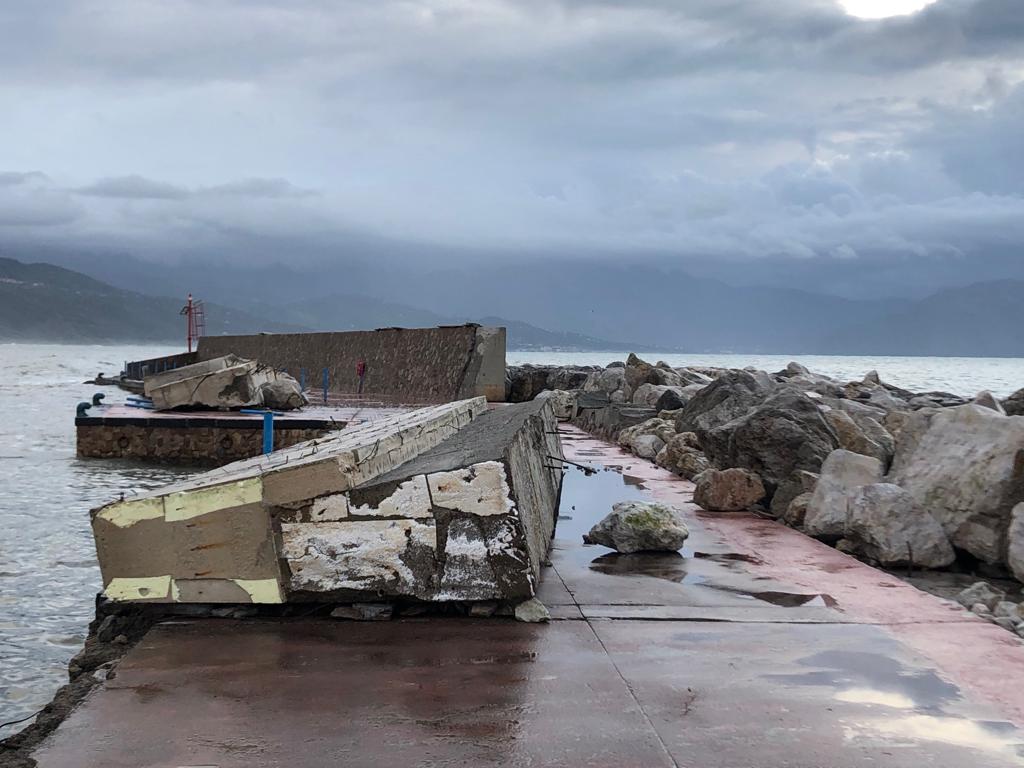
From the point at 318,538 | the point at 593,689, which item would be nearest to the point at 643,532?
the point at 318,538

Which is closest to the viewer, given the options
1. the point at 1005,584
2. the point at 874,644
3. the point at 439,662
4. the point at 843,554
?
the point at 439,662

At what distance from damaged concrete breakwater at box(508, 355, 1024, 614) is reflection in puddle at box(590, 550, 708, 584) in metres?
1.44

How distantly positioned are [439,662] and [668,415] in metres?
11.6

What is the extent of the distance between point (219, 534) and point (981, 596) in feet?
13.3

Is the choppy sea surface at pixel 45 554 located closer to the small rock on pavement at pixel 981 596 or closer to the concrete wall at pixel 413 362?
the small rock on pavement at pixel 981 596

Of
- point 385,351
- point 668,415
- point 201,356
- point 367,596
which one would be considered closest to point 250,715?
point 367,596

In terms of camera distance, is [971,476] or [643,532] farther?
[971,476]

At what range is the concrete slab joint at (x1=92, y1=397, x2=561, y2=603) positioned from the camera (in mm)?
4312

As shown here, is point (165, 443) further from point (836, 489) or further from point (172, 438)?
point (836, 489)

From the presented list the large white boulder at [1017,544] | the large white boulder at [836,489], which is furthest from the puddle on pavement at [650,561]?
the large white boulder at [1017,544]

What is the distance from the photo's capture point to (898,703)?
345cm

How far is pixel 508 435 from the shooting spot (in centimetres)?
561

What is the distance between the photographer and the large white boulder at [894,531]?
20.6 ft

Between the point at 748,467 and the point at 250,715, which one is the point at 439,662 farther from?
the point at 748,467
